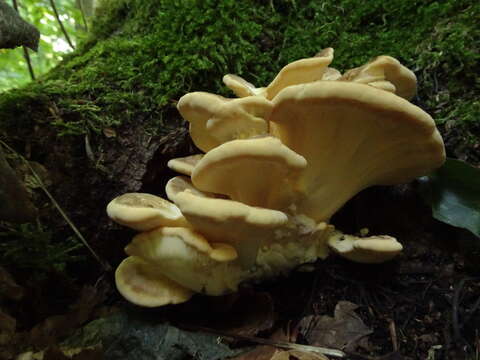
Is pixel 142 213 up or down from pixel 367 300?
up

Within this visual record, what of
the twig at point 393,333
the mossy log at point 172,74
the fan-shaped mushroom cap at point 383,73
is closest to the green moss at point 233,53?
the mossy log at point 172,74

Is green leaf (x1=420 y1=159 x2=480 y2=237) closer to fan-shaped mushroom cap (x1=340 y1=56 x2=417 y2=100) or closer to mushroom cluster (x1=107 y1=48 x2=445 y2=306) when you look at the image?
mushroom cluster (x1=107 y1=48 x2=445 y2=306)

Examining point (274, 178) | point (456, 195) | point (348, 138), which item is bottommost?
point (456, 195)

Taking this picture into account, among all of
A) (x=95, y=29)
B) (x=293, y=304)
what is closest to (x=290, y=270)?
(x=293, y=304)

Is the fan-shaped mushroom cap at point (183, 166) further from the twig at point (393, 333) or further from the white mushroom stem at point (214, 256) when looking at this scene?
the twig at point (393, 333)


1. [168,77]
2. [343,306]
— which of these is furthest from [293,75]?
[343,306]

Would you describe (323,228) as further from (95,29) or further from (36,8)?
(36,8)

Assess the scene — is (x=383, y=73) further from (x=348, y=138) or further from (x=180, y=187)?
(x=180, y=187)
